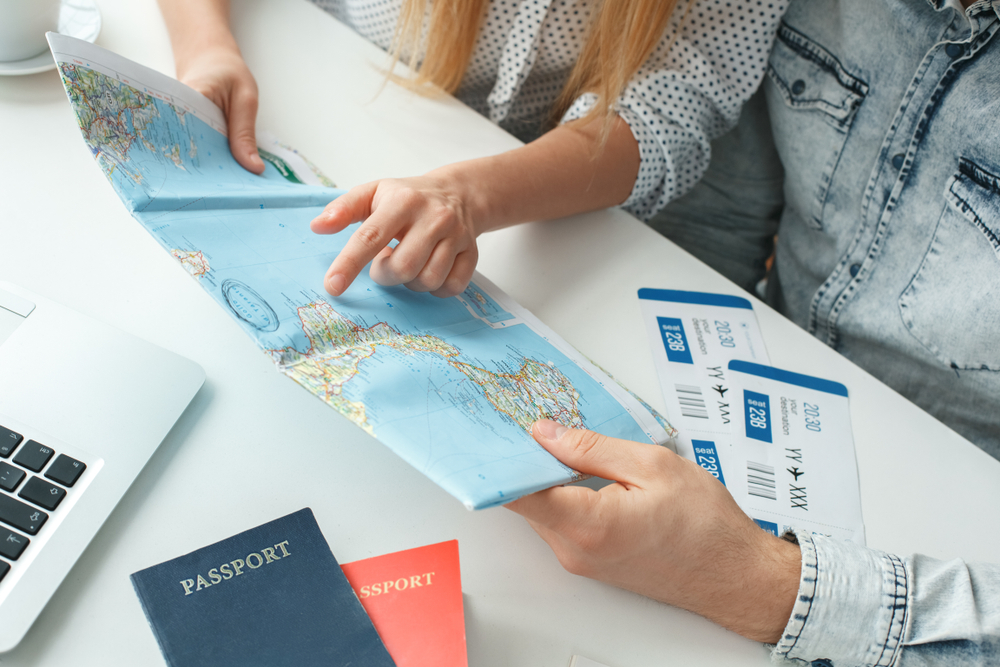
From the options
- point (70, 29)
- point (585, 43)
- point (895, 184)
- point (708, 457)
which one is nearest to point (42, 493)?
point (708, 457)

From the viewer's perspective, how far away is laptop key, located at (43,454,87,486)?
490 millimetres

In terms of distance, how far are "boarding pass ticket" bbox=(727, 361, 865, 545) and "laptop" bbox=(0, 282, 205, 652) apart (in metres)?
0.52

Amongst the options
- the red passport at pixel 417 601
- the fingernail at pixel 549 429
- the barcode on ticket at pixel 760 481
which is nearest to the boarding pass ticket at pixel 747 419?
the barcode on ticket at pixel 760 481

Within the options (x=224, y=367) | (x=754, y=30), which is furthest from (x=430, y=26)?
(x=224, y=367)

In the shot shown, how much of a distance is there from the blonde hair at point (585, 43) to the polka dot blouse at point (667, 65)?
0.10 ft

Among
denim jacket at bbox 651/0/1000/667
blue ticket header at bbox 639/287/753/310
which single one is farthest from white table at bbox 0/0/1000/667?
denim jacket at bbox 651/0/1000/667

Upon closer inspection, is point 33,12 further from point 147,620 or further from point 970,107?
point 970,107

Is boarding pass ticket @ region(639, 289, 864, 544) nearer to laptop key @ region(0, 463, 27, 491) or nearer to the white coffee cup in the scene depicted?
laptop key @ region(0, 463, 27, 491)

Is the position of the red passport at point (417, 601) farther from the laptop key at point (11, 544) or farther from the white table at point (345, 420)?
the laptop key at point (11, 544)

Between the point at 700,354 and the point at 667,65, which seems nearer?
the point at 700,354

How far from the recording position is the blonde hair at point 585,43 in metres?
0.79

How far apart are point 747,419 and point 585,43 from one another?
0.54 metres

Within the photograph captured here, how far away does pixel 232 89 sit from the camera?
0.79 meters

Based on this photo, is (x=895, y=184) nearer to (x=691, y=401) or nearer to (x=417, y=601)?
(x=691, y=401)
